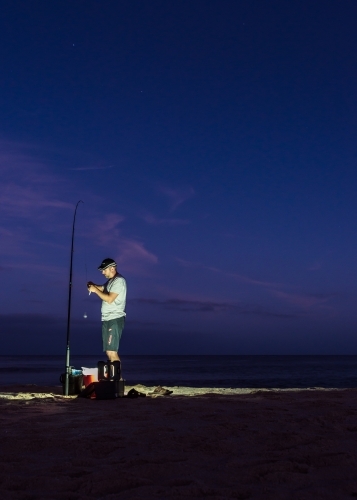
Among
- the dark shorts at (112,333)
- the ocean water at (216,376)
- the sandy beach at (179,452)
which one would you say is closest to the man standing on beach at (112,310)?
the dark shorts at (112,333)

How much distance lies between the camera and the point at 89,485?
257cm

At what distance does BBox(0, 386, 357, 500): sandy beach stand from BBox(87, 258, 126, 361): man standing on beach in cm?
157

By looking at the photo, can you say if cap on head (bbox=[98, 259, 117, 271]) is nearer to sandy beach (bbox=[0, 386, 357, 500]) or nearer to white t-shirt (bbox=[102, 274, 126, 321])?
white t-shirt (bbox=[102, 274, 126, 321])

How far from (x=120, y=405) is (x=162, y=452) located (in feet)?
8.34

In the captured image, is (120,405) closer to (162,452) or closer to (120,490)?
(162,452)

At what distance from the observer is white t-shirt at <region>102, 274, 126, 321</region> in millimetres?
7156

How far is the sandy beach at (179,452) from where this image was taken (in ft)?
8.34

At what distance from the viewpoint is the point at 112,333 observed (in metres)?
7.11

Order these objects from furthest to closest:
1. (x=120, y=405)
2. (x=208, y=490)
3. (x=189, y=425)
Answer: (x=120, y=405), (x=189, y=425), (x=208, y=490)

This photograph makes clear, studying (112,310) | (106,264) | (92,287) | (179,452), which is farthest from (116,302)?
(179,452)

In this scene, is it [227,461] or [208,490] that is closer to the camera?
[208,490]

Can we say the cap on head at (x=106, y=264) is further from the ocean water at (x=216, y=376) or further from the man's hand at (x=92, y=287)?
the ocean water at (x=216, y=376)

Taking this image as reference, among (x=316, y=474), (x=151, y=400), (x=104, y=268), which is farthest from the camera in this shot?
(x=104, y=268)

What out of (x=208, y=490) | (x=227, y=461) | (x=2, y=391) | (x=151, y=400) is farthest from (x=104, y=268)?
(x=208, y=490)
